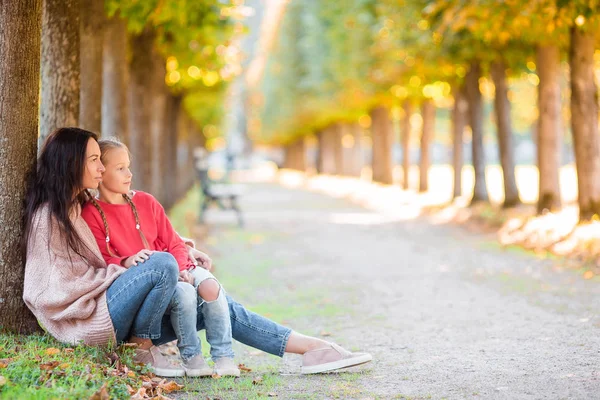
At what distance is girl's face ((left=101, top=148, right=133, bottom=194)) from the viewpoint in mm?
5520

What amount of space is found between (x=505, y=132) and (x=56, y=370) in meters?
16.3

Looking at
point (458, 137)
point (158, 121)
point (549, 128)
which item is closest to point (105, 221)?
point (549, 128)

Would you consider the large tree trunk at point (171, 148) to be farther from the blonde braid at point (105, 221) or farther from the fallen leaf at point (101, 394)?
the fallen leaf at point (101, 394)

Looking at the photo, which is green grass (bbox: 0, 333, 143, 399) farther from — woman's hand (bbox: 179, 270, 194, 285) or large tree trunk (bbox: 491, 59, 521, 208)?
large tree trunk (bbox: 491, 59, 521, 208)

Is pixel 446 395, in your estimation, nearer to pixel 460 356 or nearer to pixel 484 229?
pixel 460 356

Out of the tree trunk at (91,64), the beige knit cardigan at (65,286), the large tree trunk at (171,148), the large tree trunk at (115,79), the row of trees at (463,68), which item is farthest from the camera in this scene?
the large tree trunk at (171,148)

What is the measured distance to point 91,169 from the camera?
535 centimetres

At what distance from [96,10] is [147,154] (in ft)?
20.5

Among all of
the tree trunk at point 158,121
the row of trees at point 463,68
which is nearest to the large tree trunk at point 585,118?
the row of trees at point 463,68

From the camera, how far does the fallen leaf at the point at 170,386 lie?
5262 mm

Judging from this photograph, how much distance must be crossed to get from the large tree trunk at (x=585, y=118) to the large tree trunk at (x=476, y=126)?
6728mm

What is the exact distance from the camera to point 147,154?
15.6 m

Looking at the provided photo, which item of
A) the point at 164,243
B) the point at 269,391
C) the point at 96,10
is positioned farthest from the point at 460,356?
the point at 96,10

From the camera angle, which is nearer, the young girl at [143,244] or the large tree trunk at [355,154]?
the young girl at [143,244]
